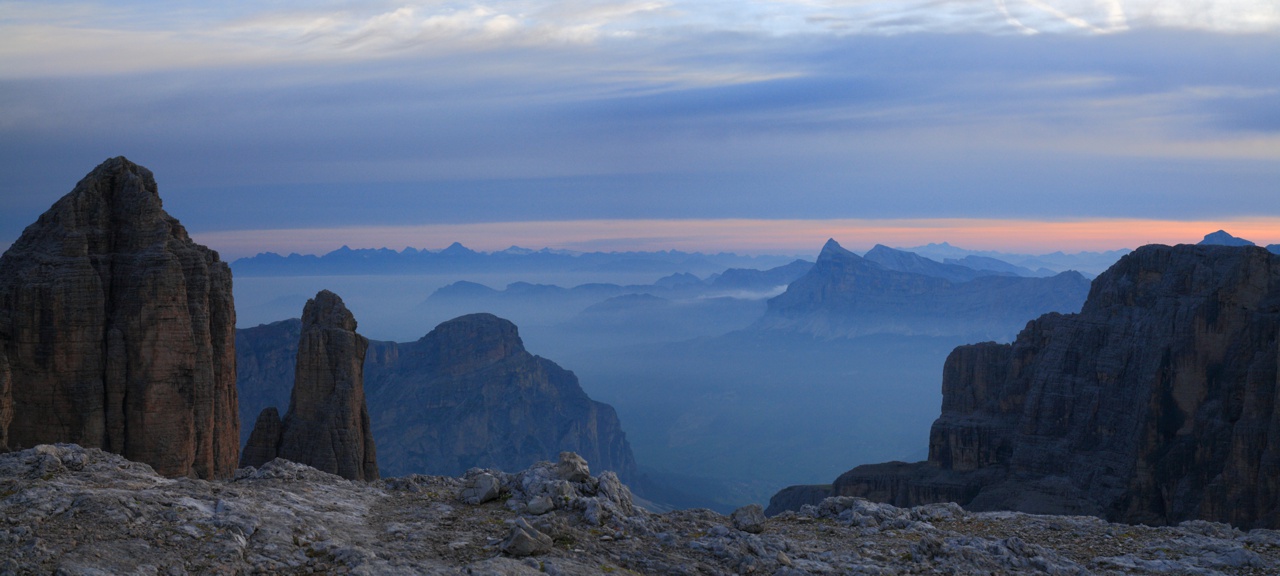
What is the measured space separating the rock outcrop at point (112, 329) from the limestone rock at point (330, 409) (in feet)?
54.9

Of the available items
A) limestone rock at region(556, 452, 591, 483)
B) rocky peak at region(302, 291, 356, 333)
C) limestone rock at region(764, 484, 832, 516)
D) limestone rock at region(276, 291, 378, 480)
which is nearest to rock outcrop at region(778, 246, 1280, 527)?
limestone rock at region(764, 484, 832, 516)

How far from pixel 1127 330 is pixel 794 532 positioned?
112 metres

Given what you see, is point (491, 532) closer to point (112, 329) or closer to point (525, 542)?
point (525, 542)

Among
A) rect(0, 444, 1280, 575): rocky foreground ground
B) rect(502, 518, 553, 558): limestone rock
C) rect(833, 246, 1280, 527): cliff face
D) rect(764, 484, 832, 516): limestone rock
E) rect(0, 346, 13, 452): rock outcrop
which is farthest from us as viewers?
rect(764, 484, 832, 516): limestone rock

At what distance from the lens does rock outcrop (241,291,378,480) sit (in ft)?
236

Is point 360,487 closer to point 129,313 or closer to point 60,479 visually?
point 60,479

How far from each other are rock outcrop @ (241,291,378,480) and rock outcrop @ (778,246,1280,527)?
78.7 metres

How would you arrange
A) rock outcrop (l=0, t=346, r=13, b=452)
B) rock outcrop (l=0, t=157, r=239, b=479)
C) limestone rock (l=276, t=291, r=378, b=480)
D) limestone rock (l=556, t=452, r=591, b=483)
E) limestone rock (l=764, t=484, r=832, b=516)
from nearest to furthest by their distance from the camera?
limestone rock (l=556, t=452, r=591, b=483) < rock outcrop (l=0, t=346, r=13, b=452) < rock outcrop (l=0, t=157, r=239, b=479) < limestone rock (l=276, t=291, r=378, b=480) < limestone rock (l=764, t=484, r=832, b=516)

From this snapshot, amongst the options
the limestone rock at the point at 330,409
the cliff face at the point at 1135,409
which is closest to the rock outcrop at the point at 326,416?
the limestone rock at the point at 330,409

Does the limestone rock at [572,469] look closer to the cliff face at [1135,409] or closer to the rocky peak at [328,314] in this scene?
the rocky peak at [328,314]

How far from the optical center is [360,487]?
1126 inches

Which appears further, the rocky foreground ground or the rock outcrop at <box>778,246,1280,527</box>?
the rock outcrop at <box>778,246,1280,527</box>

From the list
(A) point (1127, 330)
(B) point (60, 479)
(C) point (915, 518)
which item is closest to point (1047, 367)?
(A) point (1127, 330)

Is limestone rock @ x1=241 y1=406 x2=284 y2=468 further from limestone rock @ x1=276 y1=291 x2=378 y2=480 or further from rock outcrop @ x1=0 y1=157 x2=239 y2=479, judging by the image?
rock outcrop @ x1=0 y1=157 x2=239 y2=479
